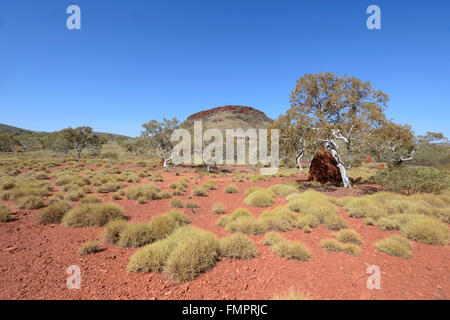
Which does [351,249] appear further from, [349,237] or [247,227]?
[247,227]

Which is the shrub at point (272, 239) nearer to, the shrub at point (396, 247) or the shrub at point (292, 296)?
the shrub at point (292, 296)

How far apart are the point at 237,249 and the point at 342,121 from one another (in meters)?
10.7

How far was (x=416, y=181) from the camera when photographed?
29.9 feet

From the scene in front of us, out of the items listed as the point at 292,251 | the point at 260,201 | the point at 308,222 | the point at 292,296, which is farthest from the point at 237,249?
the point at 260,201

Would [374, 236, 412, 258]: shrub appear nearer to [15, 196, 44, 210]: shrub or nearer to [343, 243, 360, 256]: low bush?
[343, 243, 360, 256]: low bush

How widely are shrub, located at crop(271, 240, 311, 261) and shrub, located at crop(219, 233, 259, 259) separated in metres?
0.53

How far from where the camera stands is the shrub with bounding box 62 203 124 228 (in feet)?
19.1

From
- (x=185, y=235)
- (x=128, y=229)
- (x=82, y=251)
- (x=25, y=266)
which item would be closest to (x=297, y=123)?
(x=185, y=235)

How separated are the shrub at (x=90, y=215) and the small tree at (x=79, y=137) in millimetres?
38595

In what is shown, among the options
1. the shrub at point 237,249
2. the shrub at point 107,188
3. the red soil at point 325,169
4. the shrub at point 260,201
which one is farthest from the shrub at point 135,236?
the red soil at point 325,169

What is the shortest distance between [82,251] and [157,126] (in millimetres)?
25963

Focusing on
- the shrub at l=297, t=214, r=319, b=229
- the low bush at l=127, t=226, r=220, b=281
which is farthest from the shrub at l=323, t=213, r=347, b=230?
the low bush at l=127, t=226, r=220, b=281

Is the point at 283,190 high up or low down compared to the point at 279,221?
up

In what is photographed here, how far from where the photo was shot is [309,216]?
6.04 metres
